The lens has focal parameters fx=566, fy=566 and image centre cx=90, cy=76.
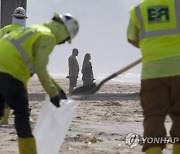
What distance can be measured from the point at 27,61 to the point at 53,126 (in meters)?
0.69

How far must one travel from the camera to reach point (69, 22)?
5.52 meters

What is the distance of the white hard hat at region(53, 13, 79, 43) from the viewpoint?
18.1ft

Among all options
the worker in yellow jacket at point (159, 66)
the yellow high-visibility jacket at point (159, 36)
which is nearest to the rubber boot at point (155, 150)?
the worker in yellow jacket at point (159, 66)

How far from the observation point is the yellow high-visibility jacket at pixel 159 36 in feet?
15.9

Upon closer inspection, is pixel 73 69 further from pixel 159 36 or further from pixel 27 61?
pixel 159 36

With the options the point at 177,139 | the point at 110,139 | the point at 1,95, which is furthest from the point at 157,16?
the point at 110,139

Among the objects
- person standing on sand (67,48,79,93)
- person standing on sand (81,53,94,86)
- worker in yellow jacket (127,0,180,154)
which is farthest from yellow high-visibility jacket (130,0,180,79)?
person standing on sand (81,53,94,86)

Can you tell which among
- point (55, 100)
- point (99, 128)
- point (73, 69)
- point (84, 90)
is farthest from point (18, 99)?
point (73, 69)

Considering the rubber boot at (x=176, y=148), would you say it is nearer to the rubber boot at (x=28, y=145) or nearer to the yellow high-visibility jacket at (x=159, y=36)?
the yellow high-visibility jacket at (x=159, y=36)

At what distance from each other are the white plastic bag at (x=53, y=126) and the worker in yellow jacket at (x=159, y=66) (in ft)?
3.09

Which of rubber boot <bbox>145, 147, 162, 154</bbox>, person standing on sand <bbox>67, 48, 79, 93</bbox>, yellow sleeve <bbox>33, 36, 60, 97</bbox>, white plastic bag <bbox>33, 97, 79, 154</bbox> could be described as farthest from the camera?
person standing on sand <bbox>67, 48, 79, 93</bbox>

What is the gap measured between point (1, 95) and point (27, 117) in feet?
1.18

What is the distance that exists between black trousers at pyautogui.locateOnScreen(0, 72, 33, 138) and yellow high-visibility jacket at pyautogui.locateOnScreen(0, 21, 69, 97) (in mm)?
62

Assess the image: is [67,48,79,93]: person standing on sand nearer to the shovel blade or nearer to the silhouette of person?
the silhouette of person
